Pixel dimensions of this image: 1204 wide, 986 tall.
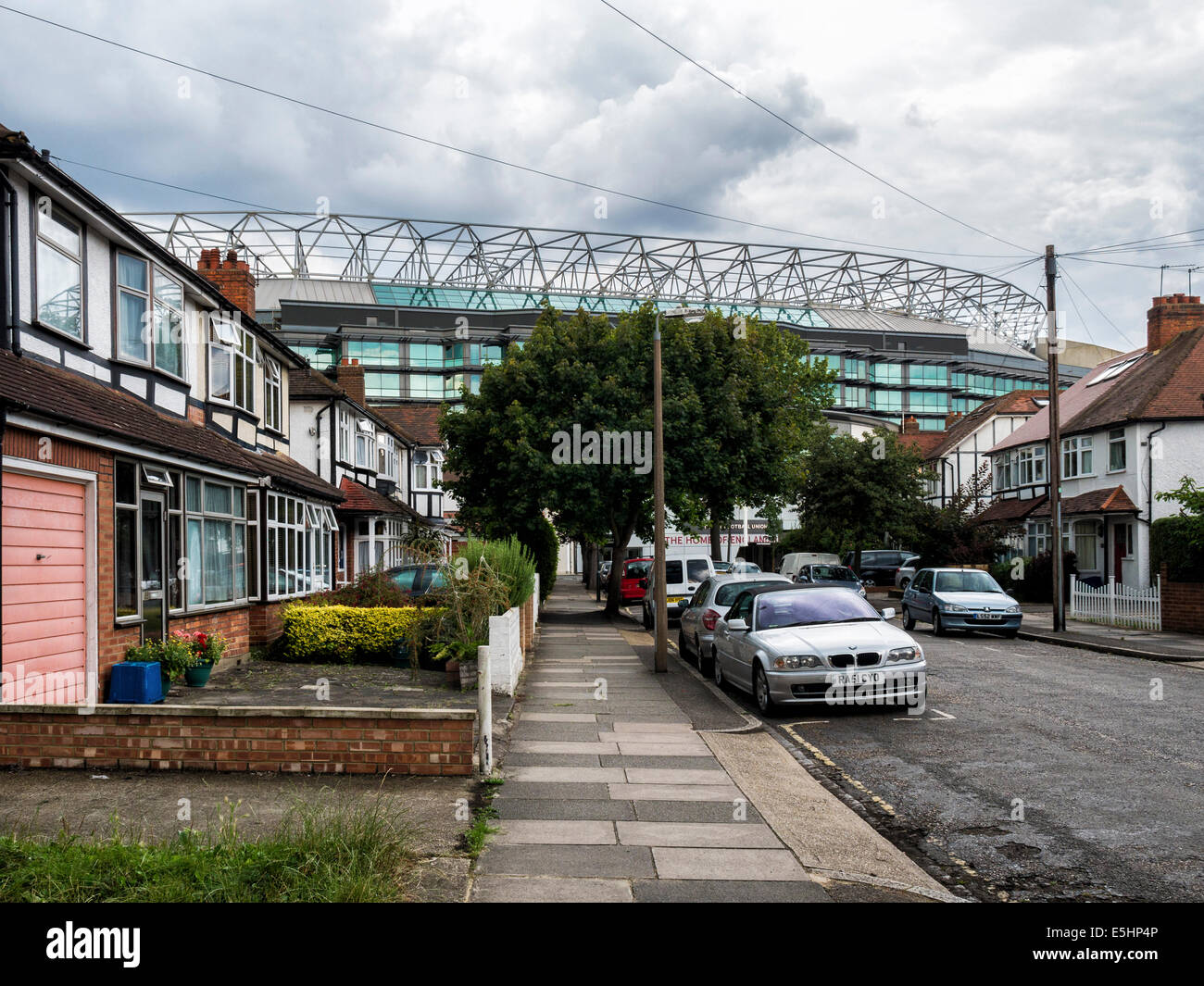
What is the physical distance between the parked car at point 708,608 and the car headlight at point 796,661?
156 inches

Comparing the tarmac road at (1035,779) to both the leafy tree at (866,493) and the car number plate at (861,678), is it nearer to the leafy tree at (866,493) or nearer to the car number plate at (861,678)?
the car number plate at (861,678)

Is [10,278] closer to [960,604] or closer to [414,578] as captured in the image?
[414,578]

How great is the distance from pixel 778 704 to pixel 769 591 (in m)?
2.26

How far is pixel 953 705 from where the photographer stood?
41.5 feet

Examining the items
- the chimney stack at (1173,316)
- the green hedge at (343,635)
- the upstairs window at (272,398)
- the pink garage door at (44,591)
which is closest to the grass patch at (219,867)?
the pink garage door at (44,591)

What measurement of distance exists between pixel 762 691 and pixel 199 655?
22.9 feet

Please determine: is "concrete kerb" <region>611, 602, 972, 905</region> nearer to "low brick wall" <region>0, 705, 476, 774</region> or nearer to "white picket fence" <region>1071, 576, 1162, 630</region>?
"low brick wall" <region>0, 705, 476, 774</region>

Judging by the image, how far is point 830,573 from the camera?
35.8m

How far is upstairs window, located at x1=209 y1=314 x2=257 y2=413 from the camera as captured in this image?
17.2 metres

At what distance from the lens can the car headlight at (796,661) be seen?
11922 mm

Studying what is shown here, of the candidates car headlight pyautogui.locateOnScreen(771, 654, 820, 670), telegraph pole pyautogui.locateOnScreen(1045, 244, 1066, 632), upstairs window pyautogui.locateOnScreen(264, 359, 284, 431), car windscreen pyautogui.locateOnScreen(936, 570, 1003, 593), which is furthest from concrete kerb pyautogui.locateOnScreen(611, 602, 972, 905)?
telegraph pole pyautogui.locateOnScreen(1045, 244, 1066, 632)

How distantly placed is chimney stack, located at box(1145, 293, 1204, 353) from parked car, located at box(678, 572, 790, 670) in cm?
2584

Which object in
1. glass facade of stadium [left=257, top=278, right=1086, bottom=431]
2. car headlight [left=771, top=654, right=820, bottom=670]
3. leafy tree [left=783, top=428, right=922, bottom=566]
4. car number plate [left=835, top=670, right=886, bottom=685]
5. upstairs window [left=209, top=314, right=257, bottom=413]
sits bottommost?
car number plate [left=835, top=670, right=886, bottom=685]
